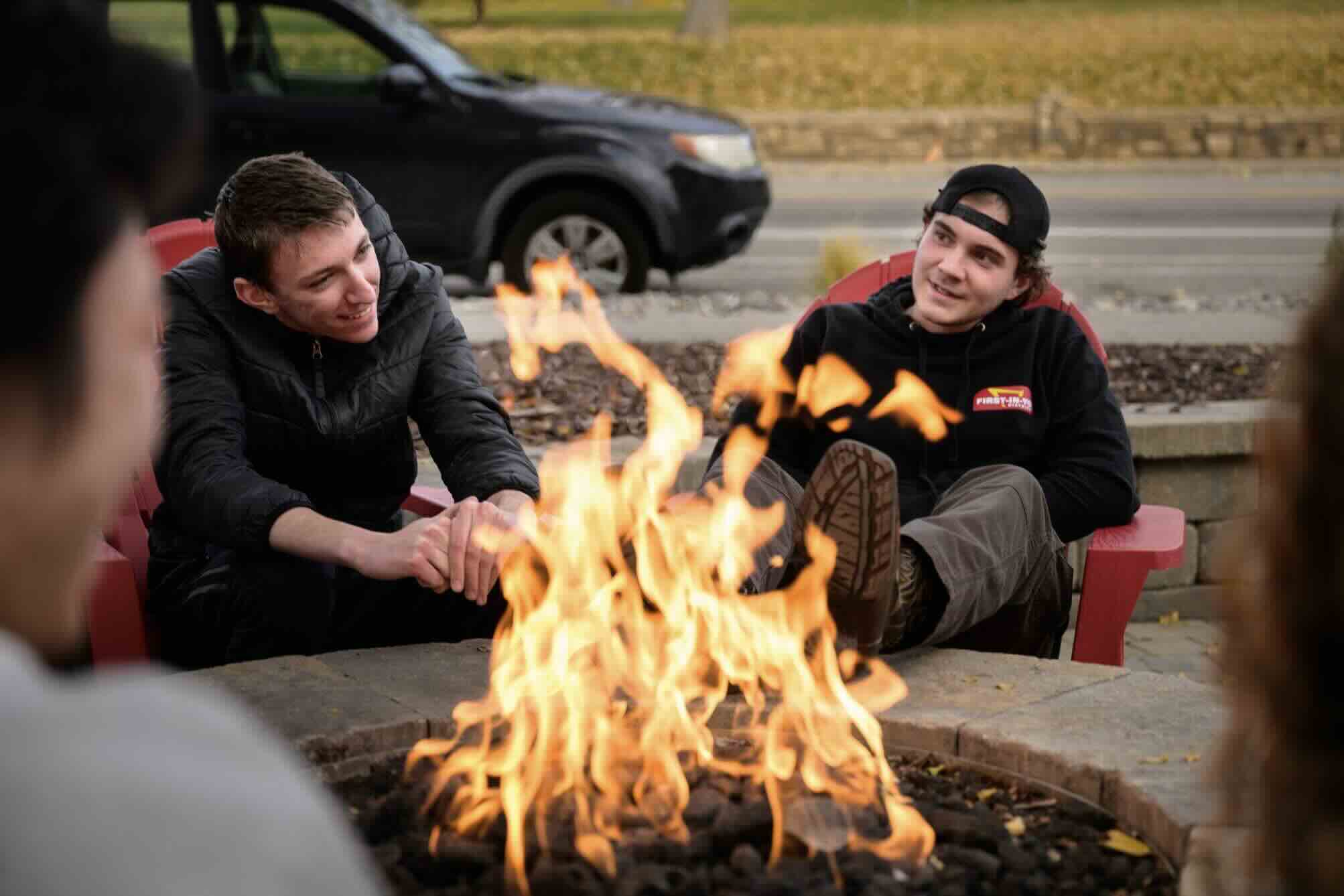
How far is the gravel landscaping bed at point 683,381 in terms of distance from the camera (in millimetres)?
6121

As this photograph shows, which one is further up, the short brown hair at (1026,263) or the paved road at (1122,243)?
the short brown hair at (1026,263)

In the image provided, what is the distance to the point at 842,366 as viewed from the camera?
4.25 meters

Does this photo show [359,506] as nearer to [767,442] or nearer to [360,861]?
[767,442]

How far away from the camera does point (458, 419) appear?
3857 millimetres

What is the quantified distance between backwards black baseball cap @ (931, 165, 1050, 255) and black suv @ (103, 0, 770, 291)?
19.1 feet

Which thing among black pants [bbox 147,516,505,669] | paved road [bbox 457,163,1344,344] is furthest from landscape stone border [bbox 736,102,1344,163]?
black pants [bbox 147,516,505,669]

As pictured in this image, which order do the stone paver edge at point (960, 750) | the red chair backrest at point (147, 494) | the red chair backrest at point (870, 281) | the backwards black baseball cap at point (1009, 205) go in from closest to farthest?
the stone paver edge at point (960, 750), the red chair backrest at point (147, 494), the backwards black baseball cap at point (1009, 205), the red chair backrest at point (870, 281)

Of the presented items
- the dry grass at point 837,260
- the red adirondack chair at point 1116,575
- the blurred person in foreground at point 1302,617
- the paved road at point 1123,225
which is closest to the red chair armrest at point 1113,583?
the red adirondack chair at point 1116,575

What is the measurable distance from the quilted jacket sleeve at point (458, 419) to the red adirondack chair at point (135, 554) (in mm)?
161

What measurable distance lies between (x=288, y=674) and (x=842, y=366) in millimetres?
1593

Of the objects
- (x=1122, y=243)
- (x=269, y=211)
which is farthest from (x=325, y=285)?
(x=1122, y=243)

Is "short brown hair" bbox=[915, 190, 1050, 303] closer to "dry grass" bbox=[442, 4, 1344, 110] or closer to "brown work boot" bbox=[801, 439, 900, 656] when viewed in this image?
"brown work boot" bbox=[801, 439, 900, 656]

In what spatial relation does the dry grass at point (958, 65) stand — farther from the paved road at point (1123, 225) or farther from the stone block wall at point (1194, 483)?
the stone block wall at point (1194, 483)

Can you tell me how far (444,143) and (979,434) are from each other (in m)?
6.52
